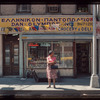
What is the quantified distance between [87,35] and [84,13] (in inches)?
61.3

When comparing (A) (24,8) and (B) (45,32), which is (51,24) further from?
(A) (24,8)

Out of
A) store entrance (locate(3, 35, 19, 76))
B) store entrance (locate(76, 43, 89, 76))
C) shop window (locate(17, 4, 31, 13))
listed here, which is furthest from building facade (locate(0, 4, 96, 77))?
store entrance (locate(76, 43, 89, 76))

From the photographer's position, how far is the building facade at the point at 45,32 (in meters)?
11.2

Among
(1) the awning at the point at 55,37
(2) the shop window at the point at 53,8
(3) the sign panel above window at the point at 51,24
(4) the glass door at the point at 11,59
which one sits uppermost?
(2) the shop window at the point at 53,8

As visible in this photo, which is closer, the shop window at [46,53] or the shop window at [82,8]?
the shop window at [46,53]

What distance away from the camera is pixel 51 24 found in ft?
36.6

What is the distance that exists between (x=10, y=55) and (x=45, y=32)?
3.00 meters

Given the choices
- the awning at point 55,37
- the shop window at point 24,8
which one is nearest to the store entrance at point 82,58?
the awning at point 55,37

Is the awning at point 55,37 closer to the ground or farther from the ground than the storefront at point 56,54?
farther from the ground

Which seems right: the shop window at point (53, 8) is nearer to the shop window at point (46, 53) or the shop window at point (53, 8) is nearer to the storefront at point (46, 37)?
the storefront at point (46, 37)

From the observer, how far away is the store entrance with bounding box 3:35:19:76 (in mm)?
11945

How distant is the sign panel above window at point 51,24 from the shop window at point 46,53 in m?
0.96

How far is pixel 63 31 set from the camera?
11.2 m

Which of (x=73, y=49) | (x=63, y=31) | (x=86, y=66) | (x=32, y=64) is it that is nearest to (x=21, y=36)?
(x=32, y=64)
